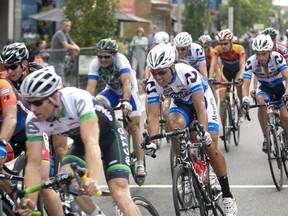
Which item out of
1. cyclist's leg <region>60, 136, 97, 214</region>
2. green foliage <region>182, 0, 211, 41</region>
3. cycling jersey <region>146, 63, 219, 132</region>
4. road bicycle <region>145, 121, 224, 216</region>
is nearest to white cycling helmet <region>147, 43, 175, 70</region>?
cycling jersey <region>146, 63, 219, 132</region>

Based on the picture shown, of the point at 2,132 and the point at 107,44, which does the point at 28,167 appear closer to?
the point at 2,132

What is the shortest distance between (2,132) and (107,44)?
11.3 feet

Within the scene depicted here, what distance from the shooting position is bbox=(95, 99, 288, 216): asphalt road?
939cm

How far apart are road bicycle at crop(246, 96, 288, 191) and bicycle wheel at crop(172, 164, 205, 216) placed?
2.81 m

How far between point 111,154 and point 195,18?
1760 inches

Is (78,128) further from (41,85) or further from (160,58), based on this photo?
(160,58)

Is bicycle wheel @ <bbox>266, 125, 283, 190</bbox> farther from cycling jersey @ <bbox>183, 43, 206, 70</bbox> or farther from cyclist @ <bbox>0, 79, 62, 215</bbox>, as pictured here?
cycling jersey @ <bbox>183, 43, 206, 70</bbox>

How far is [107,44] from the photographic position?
10.4m

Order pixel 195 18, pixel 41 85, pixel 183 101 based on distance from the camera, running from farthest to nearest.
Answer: pixel 195 18, pixel 183 101, pixel 41 85

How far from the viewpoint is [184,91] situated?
8.67m

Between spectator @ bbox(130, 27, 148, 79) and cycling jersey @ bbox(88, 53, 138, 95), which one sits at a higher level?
cycling jersey @ bbox(88, 53, 138, 95)

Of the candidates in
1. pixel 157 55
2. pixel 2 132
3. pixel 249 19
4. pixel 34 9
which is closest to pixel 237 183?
pixel 157 55

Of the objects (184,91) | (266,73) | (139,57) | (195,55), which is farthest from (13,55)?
(139,57)

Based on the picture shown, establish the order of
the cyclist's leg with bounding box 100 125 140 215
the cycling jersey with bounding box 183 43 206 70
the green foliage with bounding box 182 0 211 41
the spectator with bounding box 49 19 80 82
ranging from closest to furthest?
the cyclist's leg with bounding box 100 125 140 215 → the cycling jersey with bounding box 183 43 206 70 → the spectator with bounding box 49 19 80 82 → the green foliage with bounding box 182 0 211 41
